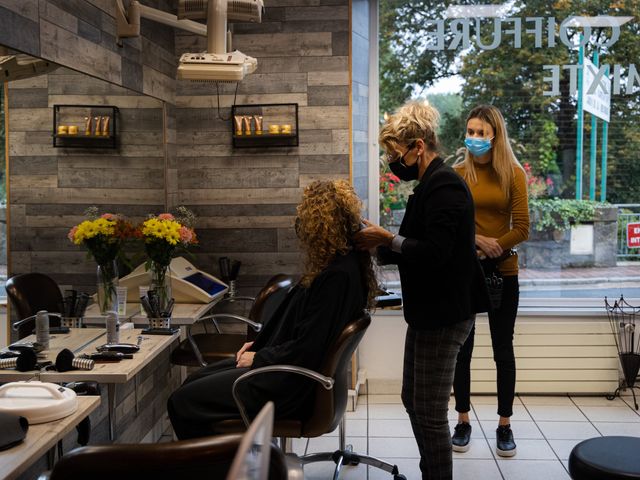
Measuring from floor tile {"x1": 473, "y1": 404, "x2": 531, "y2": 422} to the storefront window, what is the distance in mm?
712

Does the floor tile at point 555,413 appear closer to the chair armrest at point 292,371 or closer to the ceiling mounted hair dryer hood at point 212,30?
the chair armrest at point 292,371

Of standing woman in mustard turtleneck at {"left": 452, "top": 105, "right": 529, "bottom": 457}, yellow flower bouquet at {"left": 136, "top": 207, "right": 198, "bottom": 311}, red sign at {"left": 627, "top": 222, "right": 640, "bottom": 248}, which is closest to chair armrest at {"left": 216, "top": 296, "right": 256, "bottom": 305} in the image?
yellow flower bouquet at {"left": 136, "top": 207, "right": 198, "bottom": 311}

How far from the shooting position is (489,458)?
12.3 ft

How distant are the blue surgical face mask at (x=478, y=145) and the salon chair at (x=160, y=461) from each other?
2.48 m

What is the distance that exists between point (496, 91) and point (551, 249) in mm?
1021

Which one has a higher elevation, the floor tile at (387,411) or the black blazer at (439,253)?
the black blazer at (439,253)

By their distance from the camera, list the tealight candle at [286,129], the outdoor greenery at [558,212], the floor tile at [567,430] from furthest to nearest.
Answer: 1. the outdoor greenery at [558,212]
2. the tealight candle at [286,129]
3. the floor tile at [567,430]

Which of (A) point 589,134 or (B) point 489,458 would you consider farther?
Result: (A) point 589,134

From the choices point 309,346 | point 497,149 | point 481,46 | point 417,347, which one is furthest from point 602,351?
point 309,346

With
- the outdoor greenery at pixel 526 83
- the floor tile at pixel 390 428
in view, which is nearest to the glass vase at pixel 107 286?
the floor tile at pixel 390 428

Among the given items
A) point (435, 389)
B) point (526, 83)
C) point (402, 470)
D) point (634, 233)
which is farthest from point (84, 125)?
point (634, 233)

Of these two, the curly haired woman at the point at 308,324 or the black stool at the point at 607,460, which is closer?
the black stool at the point at 607,460

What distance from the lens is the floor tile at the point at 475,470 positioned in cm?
353

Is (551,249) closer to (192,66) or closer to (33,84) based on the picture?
(192,66)
